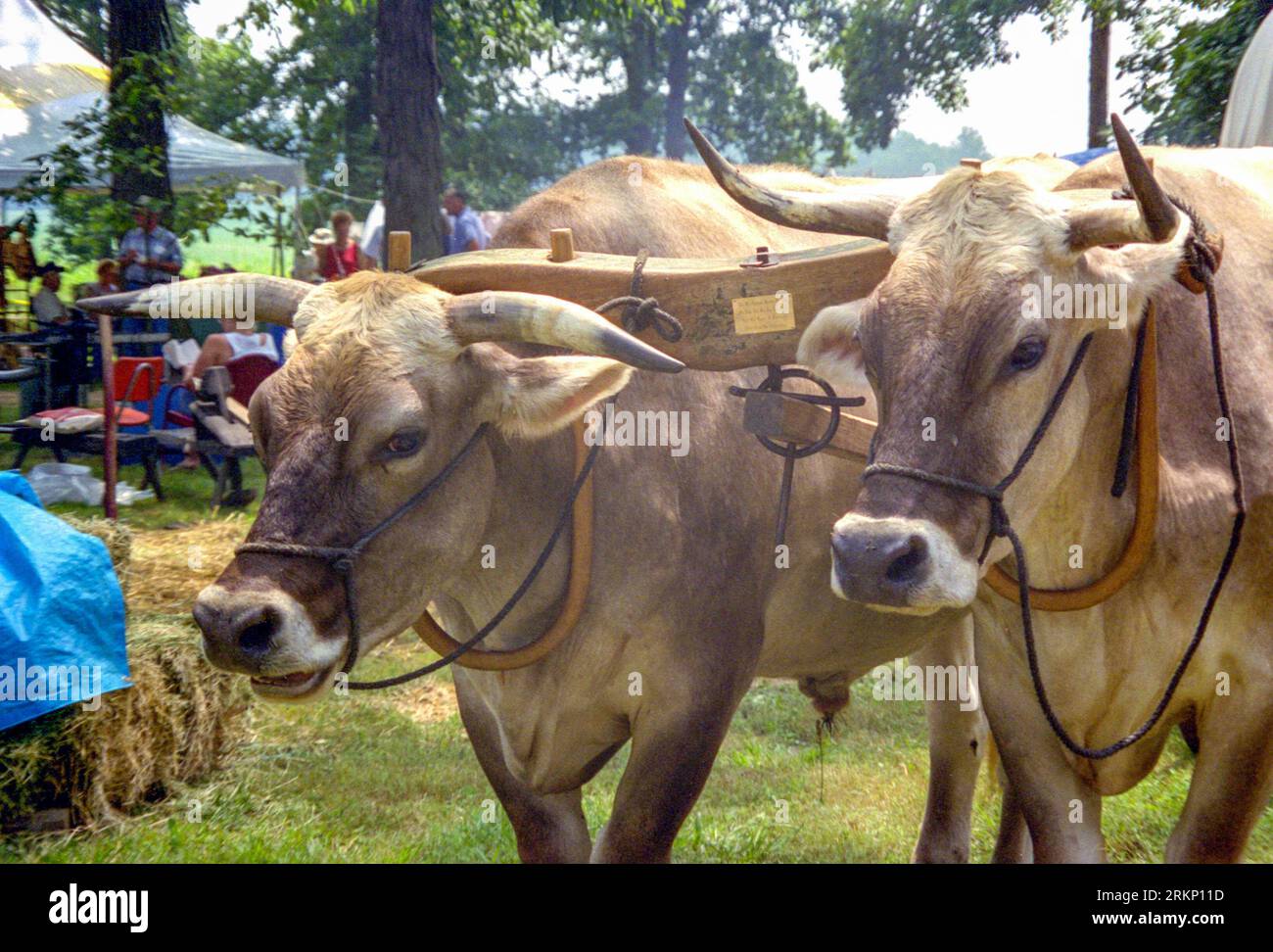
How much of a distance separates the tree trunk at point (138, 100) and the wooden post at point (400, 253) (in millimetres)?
8220

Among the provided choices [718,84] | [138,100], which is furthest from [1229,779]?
Result: [718,84]

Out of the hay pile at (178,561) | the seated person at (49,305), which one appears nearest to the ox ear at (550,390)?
the hay pile at (178,561)

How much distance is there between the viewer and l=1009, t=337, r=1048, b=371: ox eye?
2617 millimetres

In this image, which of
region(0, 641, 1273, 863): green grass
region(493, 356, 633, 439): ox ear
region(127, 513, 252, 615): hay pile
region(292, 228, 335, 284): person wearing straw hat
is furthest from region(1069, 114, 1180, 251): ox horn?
region(292, 228, 335, 284): person wearing straw hat

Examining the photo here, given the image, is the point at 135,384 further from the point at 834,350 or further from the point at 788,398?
the point at 834,350

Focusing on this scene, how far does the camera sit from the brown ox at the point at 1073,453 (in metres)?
2.58

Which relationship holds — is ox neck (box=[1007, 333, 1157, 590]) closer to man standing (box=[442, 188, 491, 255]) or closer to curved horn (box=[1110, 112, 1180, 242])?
curved horn (box=[1110, 112, 1180, 242])

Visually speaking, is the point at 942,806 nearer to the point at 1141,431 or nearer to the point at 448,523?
the point at 1141,431

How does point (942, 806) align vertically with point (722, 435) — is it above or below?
below

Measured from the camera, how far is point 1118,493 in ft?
9.38

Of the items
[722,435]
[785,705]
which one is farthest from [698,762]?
[785,705]

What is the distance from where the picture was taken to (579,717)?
11.1ft
